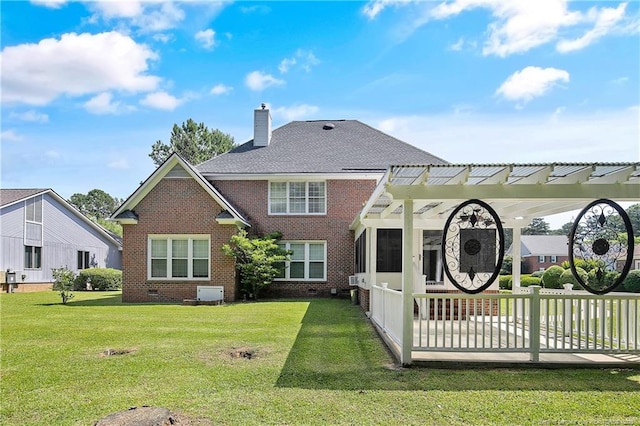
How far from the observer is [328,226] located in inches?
764

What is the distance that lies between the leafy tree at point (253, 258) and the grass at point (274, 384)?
7.26 m

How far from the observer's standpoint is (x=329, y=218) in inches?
763

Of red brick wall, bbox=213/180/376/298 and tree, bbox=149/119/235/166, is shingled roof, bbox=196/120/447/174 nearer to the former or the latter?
red brick wall, bbox=213/180/376/298

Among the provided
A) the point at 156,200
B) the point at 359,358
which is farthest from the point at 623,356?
the point at 156,200

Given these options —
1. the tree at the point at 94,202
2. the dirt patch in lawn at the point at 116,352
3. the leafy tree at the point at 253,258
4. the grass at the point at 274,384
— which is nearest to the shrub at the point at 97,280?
the leafy tree at the point at 253,258

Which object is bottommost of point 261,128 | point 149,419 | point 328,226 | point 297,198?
point 149,419

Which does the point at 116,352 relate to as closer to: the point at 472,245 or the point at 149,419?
the point at 149,419

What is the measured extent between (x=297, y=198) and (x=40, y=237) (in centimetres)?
1693

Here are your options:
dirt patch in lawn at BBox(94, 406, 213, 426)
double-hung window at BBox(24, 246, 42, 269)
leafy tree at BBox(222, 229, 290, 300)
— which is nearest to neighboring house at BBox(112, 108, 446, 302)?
leafy tree at BBox(222, 229, 290, 300)

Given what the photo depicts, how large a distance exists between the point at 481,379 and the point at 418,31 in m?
9.82

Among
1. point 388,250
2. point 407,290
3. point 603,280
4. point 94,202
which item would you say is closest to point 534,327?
point 603,280

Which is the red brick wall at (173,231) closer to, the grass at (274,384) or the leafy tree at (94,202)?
the grass at (274,384)

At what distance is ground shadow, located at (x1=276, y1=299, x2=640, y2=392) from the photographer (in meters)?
5.87

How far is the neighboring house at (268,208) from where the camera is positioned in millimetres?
17406
